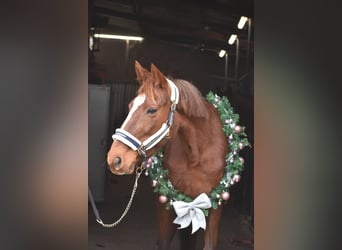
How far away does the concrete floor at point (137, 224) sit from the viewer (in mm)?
2900

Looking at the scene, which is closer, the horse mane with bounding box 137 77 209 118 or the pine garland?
the horse mane with bounding box 137 77 209 118

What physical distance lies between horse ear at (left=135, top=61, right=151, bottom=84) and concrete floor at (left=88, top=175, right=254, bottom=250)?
0.57 metres

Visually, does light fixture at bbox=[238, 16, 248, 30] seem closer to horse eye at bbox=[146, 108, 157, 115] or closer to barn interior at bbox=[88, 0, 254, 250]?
barn interior at bbox=[88, 0, 254, 250]

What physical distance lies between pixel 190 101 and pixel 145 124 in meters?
0.33

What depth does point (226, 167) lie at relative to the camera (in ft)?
9.40

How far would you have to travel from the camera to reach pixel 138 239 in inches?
118

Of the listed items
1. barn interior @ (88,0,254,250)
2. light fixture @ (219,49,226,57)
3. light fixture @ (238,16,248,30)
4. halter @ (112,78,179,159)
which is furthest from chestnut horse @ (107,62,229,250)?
light fixture @ (238,16,248,30)

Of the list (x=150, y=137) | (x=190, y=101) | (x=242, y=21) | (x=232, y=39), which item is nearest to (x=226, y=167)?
(x=190, y=101)

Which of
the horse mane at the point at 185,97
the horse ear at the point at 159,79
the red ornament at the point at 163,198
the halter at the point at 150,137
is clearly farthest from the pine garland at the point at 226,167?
the horse ear at the point at 159,79

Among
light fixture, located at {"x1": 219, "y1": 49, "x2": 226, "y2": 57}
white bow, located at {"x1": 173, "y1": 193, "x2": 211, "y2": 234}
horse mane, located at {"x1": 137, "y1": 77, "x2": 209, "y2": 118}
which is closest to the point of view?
horse mane, located at {"x1": 137, "y1": 77, "x2": 209, "y2": 118}

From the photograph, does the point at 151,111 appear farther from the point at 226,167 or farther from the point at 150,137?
the point at 226,167

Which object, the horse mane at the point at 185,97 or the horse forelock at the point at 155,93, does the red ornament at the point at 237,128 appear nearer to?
the horse mane at the point at 185,97

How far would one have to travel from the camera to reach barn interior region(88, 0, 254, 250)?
291 cm
